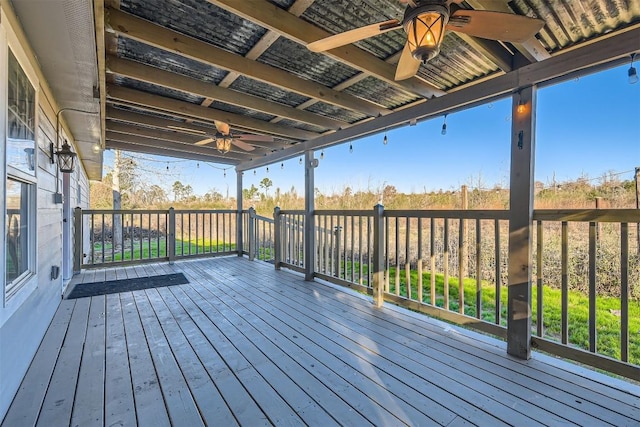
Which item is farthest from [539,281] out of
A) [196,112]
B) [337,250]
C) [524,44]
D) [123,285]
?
[123,285]

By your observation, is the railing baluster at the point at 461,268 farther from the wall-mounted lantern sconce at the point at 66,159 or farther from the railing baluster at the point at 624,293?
the wall-mounted lantern sconce at the point at 66,159

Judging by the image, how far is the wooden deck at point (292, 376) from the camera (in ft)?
4.98

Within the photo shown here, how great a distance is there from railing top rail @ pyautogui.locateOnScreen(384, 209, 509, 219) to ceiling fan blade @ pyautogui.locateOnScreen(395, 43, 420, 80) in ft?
4.08

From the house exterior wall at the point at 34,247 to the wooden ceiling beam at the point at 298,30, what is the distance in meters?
1.14

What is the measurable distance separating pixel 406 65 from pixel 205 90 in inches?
79.5

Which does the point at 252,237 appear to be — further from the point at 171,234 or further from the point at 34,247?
the point at 34,247

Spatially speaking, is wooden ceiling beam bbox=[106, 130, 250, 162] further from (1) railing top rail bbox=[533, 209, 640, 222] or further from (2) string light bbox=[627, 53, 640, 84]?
(2) string light bbox=[627, 53, 640, 84]

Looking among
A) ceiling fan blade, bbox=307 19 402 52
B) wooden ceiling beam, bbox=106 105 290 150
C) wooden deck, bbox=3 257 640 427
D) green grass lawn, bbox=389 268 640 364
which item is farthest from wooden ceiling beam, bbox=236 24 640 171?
wooden ceiling beam, bbox=106 105 290 150

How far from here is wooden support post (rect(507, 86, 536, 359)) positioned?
2104 millimetres

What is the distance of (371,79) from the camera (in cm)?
285

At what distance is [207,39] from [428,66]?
5.89 ft

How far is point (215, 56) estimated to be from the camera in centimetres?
231

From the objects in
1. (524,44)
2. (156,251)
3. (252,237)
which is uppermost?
(524,44)

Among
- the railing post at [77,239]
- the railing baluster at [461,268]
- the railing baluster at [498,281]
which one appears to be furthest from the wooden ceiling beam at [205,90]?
the railing post at [77,239]
